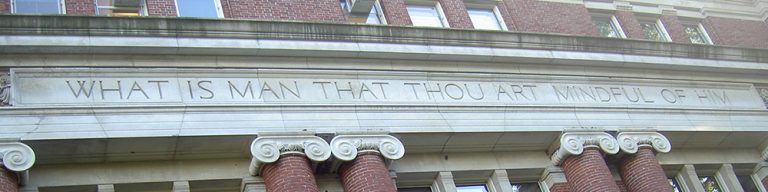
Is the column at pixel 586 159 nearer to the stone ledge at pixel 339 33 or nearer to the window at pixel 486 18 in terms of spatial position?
the stone ledge at pixel 339 33

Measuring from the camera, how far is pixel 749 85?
71.7 ft

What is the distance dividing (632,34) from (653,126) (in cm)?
443

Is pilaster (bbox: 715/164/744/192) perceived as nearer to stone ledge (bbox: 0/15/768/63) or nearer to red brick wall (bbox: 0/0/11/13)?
stone ledge (bbox: 0/15/768/63)

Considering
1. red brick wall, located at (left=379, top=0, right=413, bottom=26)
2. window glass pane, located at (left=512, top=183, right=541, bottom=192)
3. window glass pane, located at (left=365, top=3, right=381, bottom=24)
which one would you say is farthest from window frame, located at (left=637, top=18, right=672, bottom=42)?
window glass pane, located at (left=365, top=3, right=381, bottom=24)

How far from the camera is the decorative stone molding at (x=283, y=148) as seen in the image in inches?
592

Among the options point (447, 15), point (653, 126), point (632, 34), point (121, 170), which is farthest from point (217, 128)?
point (632, 34)

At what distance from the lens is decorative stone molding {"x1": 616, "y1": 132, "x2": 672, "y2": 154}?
60.7 ft

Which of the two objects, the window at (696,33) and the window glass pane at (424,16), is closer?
the window glass pane at (424,16)

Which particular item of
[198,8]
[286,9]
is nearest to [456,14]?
[286,9]

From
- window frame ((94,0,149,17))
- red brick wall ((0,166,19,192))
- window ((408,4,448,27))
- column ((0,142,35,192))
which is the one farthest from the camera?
window ((408,4,448,27))

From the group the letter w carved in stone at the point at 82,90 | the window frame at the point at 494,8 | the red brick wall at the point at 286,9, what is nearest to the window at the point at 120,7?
the red brick wall at the point at 286,9

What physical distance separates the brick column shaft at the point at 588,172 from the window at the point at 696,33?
842 cm

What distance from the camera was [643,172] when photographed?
18.2m

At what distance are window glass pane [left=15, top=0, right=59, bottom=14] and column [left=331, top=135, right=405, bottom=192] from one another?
592cm
